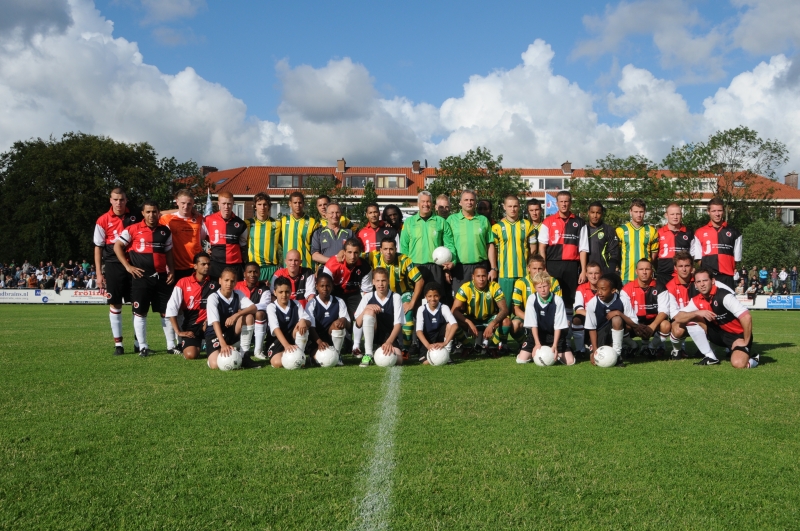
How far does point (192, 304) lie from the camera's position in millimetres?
7457

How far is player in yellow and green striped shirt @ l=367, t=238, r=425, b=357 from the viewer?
294 inches

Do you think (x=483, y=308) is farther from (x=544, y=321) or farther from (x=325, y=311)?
(x=325, y=311)

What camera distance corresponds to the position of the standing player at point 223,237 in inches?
308

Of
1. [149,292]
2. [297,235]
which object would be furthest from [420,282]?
[149,292]

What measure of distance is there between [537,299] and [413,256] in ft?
5.95

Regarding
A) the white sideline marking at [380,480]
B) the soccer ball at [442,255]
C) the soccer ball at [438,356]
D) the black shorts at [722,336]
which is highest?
the soccer ball at [442,255]

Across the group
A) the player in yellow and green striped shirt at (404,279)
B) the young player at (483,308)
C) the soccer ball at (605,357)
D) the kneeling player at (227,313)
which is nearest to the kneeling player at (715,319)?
the soccer ball at (605,357)

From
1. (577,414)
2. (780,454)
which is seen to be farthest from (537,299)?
(780,454)

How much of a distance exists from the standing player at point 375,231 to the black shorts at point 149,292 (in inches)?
102

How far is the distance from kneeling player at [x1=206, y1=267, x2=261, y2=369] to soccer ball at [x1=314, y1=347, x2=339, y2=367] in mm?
652

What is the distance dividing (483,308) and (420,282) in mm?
831

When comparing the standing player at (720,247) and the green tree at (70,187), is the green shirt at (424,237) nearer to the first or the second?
the standing player at (720,247)

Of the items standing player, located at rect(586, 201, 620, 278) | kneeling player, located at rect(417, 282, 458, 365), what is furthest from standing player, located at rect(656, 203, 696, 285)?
kneeling player, located at rect(417, 282, 458, 365)

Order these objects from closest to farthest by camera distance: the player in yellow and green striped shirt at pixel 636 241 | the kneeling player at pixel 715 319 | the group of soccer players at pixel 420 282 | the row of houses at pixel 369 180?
1. the kneeling player at pixel 715 319
2. the group of soccer players at pixel 420 282
3. the player in yellow and green striped shirt at pixel 636 241
4. the row of houses at pixel 369 180
